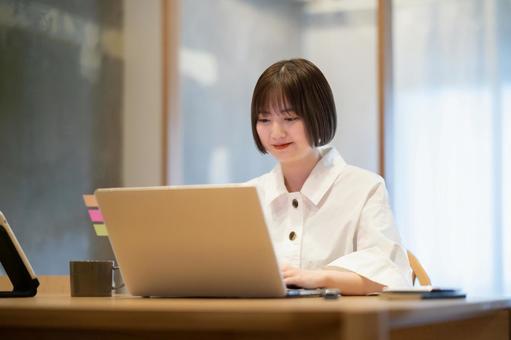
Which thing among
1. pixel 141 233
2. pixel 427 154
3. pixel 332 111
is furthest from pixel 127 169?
pixel 141 233

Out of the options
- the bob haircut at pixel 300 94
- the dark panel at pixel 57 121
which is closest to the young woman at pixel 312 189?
the bob haircut at pixel 300 94

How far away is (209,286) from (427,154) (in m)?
2.57

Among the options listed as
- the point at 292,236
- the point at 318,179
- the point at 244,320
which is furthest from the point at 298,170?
the point at 244,320

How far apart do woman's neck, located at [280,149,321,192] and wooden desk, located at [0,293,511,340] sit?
67 centimetres

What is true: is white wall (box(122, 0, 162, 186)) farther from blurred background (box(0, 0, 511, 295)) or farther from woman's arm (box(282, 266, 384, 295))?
woman's arm (box(282, 266, 384, 295))

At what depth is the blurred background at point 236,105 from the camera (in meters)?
3.89

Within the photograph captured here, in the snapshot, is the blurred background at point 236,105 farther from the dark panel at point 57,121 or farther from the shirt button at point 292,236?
the shirt button at point 292,236

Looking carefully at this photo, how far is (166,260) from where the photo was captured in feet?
5.14

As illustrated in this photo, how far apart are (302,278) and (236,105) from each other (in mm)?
2930

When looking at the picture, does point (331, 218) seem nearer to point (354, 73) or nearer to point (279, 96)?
point (279, 96)

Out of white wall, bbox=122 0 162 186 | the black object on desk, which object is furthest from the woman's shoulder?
white wall, bbox=122 0 162 186

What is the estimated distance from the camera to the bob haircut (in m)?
2.01

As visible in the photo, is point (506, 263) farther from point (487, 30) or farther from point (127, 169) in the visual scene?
point (127, 169)

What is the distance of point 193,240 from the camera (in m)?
1.50
